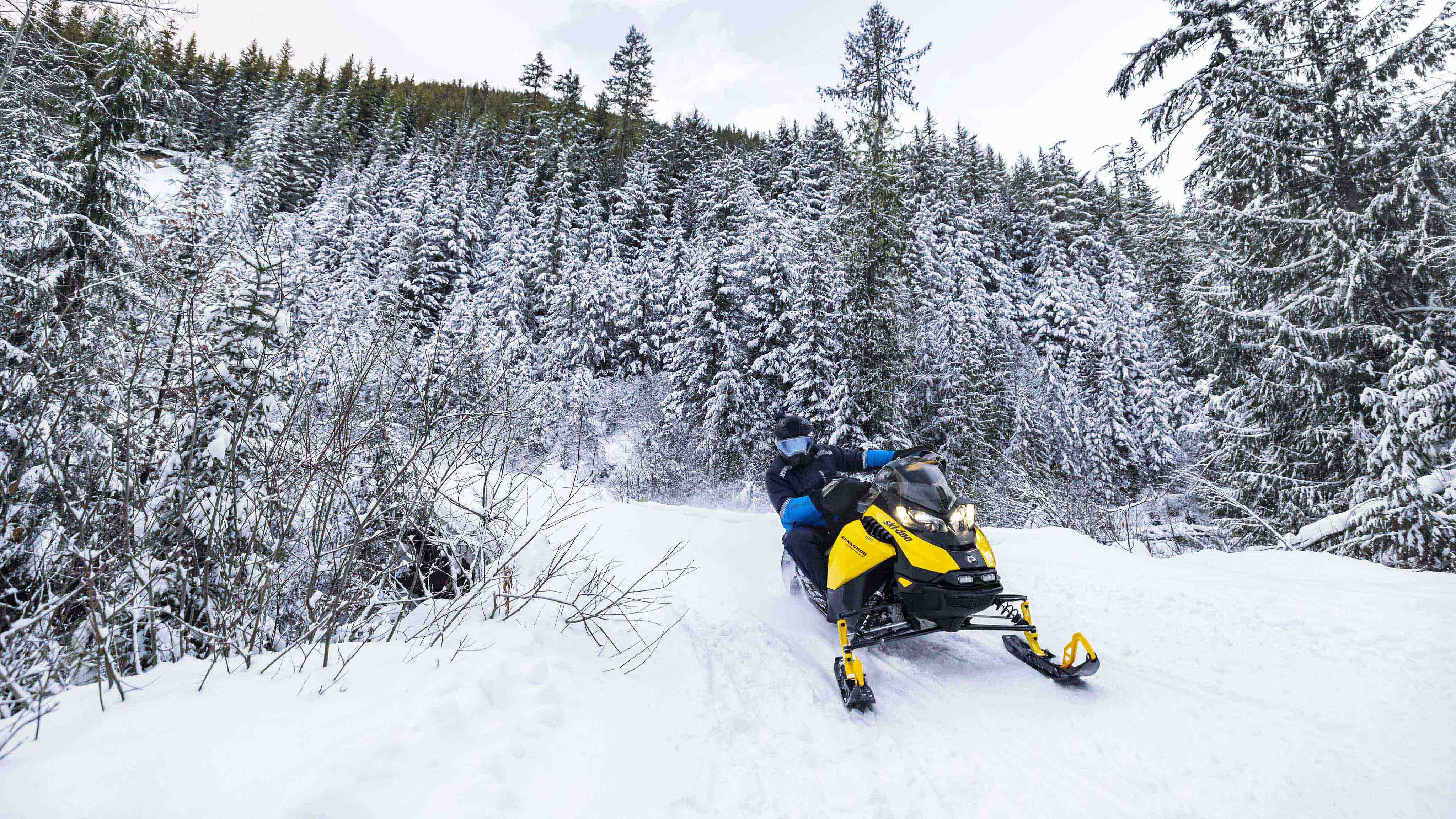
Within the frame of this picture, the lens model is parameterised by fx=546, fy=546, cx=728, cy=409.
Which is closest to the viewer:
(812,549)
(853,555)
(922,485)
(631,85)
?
(922,485)

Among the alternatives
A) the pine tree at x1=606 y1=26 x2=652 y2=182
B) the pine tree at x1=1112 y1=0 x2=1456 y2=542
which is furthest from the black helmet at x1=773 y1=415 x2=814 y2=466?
the pine tree at x1=606 y1=26 x2=652 y2=182

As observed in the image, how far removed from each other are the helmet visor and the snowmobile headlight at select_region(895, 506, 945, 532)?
1536mm

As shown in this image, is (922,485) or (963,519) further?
(922,485)

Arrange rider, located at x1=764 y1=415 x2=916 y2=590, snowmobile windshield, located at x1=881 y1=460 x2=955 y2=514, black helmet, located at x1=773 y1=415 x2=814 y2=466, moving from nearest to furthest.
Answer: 1. snowmobile windshield, located at x1=881 y1=460 x2=955 y2=514
2. rider, located at x1=764 y1=415 x2=916 y2=590
3. black helmet, located at x1=773 y1=415 x2=814 y2=466

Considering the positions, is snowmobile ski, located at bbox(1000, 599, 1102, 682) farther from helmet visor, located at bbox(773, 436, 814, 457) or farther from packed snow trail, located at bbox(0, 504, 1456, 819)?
helmet visor, located at bbox(773, 436, 814, 457)

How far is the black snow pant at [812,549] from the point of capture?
4.16 meters

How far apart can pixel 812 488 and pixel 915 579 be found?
180 centimetres

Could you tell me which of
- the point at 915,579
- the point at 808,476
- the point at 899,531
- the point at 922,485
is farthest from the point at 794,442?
the point at 915,579

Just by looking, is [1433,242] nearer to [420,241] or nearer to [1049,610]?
[1049,610]

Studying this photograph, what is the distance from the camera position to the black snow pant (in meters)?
4.16

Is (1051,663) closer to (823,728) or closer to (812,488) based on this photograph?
(823,728)

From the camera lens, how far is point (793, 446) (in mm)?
4945

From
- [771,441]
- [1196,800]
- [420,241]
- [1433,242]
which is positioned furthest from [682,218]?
[1196,800]

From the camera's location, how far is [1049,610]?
4250 mm
